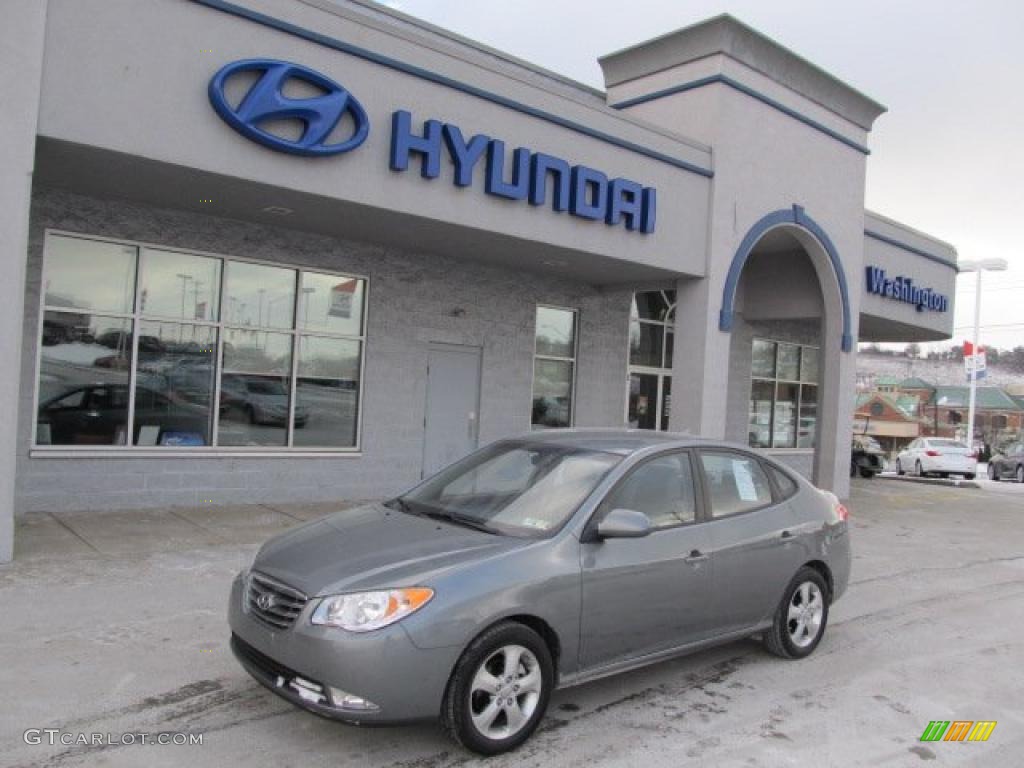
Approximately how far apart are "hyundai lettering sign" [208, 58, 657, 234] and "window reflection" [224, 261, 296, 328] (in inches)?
102

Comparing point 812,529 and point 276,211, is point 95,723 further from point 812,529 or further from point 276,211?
point 276,211

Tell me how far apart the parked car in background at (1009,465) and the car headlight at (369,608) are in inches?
1211

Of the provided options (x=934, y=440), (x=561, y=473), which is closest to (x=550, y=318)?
(x=561, y=473)

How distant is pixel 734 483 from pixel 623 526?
1.48 m

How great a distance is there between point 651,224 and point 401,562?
8.58 m

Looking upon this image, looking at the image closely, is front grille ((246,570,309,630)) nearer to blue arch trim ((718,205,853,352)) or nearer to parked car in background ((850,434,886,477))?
blue arch trim ((718,205,853,352))

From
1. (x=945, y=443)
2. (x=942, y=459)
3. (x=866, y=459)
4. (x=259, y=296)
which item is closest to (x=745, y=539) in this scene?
(x=259, y=296)

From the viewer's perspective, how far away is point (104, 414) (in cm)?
960

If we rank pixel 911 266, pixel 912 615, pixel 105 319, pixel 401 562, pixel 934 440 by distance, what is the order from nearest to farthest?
pixel 401 562 → pixel 912 615 → pixel 105 319 → pixel 911 266 → pixel 934 440

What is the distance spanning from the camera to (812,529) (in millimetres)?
6023

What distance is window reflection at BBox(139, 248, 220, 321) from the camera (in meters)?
9.82

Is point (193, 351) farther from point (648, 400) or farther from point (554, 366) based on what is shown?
point (648, 400)

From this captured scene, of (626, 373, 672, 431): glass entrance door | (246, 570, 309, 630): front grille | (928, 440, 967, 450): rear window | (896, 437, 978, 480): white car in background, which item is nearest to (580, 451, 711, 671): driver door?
(246, 570, 309, 630): front grille

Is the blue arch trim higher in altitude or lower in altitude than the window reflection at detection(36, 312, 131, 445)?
higher
